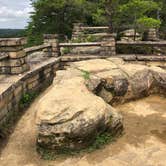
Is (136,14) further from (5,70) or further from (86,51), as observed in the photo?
(5,70)

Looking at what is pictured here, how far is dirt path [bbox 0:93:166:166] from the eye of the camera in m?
5.71

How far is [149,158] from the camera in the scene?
5.76 m

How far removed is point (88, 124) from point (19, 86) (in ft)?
10.5

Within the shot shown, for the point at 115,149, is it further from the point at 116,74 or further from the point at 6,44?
the point at 6,44

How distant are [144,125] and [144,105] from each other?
63.6 inches

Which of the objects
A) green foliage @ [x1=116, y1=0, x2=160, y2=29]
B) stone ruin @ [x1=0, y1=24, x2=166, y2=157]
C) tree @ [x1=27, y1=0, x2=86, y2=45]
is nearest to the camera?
stone ruin @ [x1=0, y1=24, x2=166, y2=157]

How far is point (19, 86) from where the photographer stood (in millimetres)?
8234

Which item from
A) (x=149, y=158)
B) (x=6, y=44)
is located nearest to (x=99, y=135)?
(x=149, y=158)

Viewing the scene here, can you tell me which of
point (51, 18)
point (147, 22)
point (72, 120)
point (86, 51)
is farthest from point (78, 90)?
point (51, 18)

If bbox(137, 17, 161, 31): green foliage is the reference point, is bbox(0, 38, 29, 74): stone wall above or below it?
below

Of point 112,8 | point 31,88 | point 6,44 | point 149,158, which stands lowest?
point 149,158

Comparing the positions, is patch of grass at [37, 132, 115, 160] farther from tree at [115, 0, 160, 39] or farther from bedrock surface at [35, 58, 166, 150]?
tree at [115, 0, 160, 39]

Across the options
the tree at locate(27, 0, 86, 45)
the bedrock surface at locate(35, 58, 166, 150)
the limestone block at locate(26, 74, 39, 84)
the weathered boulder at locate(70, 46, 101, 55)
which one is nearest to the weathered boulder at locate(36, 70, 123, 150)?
the bedrock surface at locate(35, 58, 166, 150)

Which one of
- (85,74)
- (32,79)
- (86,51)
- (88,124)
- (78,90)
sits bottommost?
(88,124)
